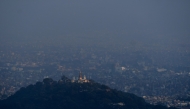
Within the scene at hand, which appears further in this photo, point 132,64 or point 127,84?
point 132,64

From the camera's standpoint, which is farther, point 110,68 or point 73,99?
point 110,68

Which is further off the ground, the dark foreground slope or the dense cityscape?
the dense cityscape

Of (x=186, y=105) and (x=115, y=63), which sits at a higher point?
(x=115, y=63)

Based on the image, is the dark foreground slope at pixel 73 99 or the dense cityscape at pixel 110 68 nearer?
the dark foreground slope at pixel 73 99

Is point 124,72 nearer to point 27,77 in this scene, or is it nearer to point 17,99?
point 27,77

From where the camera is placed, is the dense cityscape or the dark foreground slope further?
the dense cityscape

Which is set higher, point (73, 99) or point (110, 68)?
point (110, 68)

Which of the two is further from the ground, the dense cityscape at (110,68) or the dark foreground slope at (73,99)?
the dense cityscape at (110,68)

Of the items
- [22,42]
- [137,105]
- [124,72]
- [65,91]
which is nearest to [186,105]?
[137,105]
